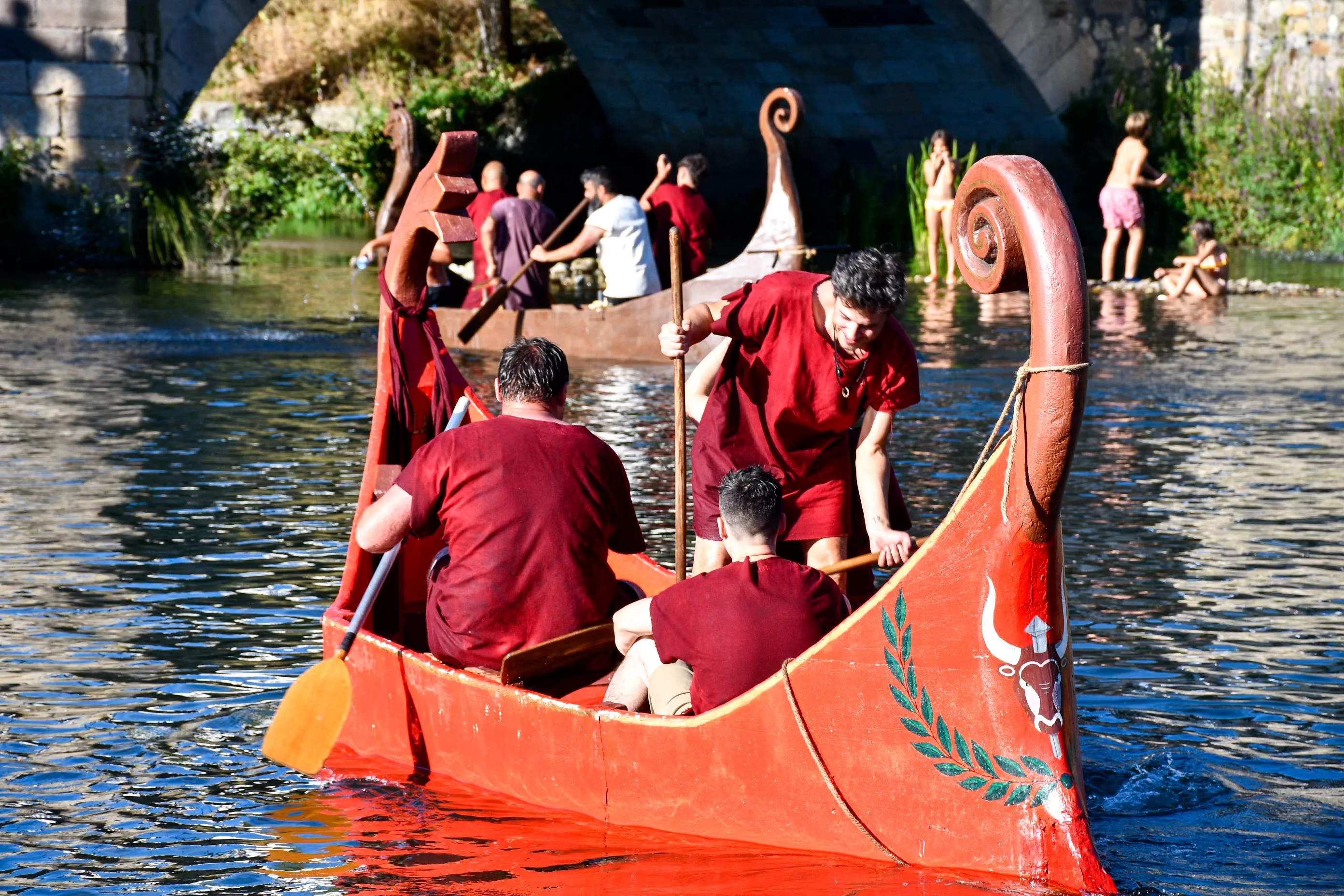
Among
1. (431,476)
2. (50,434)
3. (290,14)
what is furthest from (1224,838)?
(290,14)

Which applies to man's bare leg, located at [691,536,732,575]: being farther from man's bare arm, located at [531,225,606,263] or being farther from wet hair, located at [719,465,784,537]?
man's bare arm, located at [531,225,606,263]

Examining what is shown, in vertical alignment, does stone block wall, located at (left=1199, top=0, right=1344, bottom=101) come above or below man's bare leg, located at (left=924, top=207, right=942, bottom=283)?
above

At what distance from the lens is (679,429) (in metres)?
5.26

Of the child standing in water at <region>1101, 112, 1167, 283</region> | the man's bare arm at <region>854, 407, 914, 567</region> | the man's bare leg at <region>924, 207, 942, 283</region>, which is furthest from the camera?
the man's bare leg at <region>924, 207, 942, 283</region>

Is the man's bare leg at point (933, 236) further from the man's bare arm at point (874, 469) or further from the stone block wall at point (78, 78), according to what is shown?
the man's bare arm at point (874, 469)

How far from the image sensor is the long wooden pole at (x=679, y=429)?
5.14 meters

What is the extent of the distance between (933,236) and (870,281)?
44.6 feet

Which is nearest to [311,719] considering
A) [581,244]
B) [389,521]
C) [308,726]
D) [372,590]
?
[308,726]

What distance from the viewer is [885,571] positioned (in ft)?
23.0

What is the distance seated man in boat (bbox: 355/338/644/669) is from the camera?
15.6 ft

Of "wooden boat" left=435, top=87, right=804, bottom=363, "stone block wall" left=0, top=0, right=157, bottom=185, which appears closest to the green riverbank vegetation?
"stone block wall" left=0, top=0, right=157, bottom=185

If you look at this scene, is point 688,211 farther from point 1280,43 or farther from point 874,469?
point 1280,43

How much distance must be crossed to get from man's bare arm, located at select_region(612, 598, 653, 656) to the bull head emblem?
1.04 metres

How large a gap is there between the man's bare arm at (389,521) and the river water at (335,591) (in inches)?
28.5
